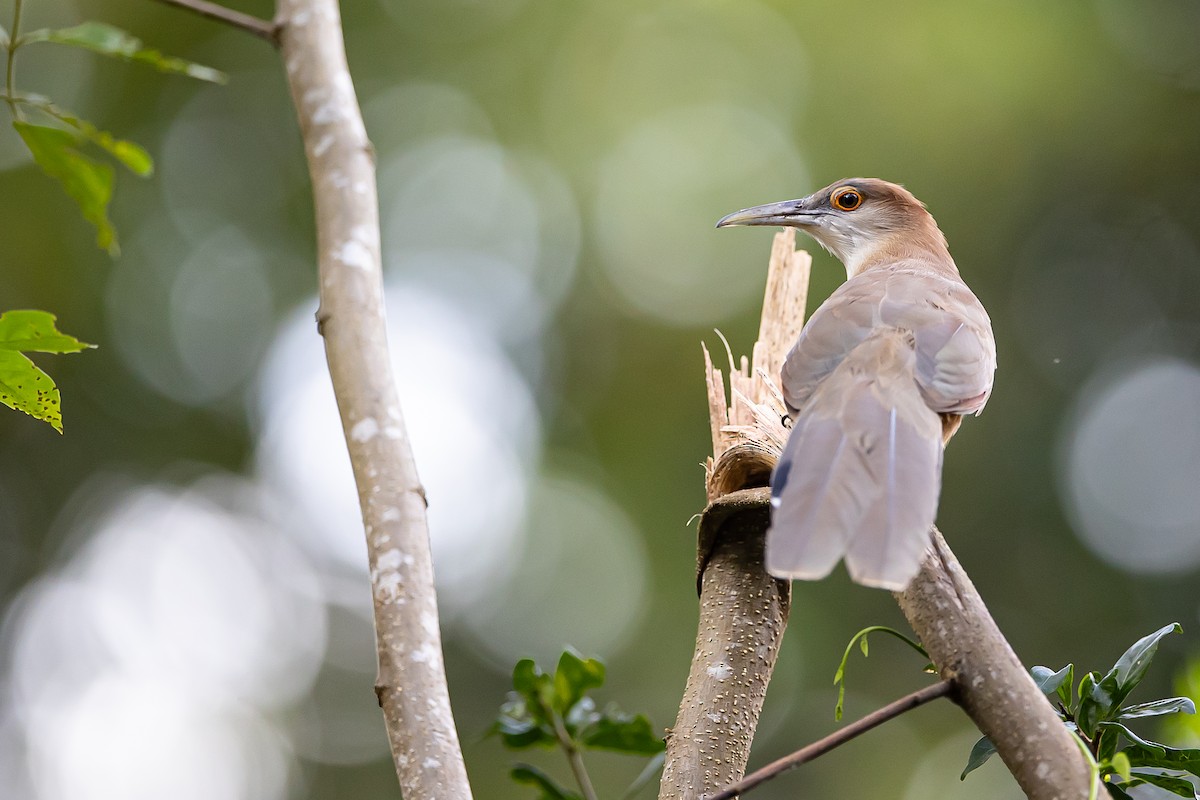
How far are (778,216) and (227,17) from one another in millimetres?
2880

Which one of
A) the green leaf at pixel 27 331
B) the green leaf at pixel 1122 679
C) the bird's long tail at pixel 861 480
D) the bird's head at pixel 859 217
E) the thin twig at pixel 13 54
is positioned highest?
the thin twig at pixel 13 54

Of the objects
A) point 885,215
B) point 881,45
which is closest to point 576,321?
point 881,45

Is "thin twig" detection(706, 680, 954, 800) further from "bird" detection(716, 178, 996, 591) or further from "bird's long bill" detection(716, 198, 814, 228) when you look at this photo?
"bird's long bill" detection(716, 198, 814, 228)

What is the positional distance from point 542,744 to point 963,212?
6329mm

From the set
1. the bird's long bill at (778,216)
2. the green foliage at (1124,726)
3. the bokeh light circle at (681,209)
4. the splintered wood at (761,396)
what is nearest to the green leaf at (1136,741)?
the green foliage at (1124,726)

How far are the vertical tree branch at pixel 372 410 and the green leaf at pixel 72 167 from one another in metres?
0.32

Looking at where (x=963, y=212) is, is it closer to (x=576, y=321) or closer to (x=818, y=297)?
(x=818, y=297)

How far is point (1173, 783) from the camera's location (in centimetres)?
161

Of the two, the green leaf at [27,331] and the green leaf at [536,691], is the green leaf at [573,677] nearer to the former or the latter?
the green leaf at [536,691]

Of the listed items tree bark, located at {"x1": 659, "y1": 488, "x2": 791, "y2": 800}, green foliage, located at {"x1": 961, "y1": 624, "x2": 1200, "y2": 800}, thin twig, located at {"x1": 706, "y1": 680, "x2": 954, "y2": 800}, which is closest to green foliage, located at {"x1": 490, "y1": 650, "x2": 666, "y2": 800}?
tree bark, located at {"x1": 659, "y1": 488, "x2": 791, "y2": 800}

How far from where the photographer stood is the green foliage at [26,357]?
1615mm

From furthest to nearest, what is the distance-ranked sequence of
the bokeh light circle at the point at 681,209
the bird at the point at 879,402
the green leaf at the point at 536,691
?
1. the bokeh light circle at the point at 681,209
2. the green leaf at the point at 536,691
3. the bird at the point at 879,402

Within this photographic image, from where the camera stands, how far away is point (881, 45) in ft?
26.2

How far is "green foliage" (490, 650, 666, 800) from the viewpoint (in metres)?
2.32
